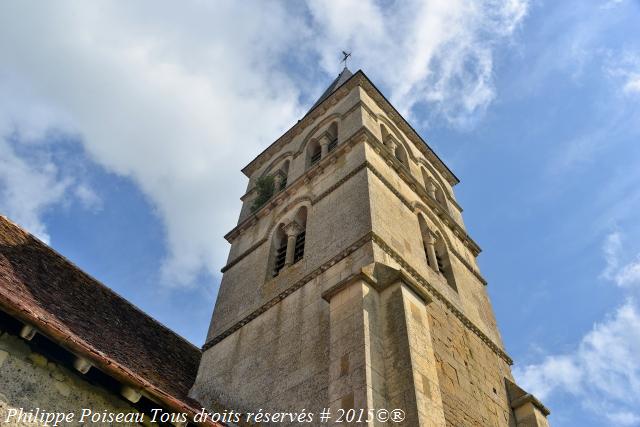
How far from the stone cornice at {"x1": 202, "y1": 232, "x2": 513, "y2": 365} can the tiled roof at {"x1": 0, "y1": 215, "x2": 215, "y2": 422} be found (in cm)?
118

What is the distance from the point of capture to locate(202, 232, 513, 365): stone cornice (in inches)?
363

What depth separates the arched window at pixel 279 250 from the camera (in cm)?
1162

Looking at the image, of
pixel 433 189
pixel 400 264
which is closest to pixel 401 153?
pixel 433 189

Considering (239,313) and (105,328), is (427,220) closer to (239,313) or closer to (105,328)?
(239,313)

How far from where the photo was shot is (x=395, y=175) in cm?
1282

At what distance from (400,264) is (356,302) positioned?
6.75 ft

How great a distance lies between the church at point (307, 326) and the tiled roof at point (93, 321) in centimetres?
3

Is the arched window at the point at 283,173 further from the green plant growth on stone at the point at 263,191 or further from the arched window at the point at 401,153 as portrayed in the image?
the arched window at the point at 401,153

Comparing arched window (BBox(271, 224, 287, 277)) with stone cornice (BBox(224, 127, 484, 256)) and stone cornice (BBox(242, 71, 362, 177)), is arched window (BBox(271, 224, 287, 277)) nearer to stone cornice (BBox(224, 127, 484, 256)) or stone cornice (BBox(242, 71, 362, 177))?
stone cornice (BBox(224, 127, 484, 256))

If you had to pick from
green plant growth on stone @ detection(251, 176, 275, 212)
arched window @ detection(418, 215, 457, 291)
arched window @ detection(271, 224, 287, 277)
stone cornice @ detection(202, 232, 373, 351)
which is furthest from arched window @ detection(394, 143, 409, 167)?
stone cornice @ detection(202, 232, 373, 351)

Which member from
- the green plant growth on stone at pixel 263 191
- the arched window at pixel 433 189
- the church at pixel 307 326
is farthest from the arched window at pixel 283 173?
the arched window at pixel 433 189

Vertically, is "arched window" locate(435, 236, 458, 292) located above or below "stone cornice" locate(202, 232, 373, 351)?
above

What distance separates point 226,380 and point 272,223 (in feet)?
15.1

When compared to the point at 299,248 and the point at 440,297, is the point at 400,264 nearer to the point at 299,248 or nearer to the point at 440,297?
the point at 440,297
